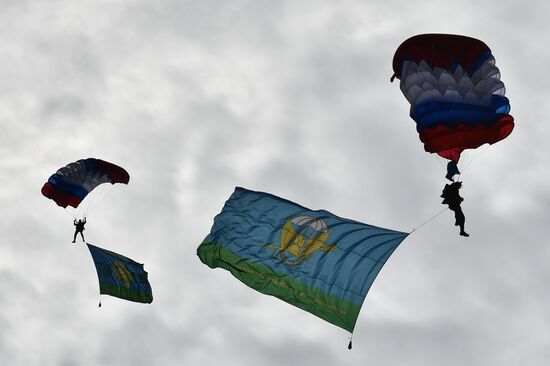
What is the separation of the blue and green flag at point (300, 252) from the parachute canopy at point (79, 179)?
37.4 feet

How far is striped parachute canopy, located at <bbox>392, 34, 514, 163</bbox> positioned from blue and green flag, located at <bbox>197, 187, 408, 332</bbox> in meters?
3.22

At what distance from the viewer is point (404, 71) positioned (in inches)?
829

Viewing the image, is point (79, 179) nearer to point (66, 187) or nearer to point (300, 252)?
point (66, 187)

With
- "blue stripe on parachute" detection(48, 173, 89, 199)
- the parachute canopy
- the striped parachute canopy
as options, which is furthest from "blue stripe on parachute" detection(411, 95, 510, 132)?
"blue stripe on parachute" detection(48, 173, 89, 199)

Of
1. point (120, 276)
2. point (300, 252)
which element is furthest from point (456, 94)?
point (120, 276)

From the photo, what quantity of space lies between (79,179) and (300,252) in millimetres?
15431

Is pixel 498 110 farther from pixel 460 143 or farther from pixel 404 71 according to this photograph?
pixel 404 71

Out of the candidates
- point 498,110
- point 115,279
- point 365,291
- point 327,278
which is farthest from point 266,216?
point 115,279

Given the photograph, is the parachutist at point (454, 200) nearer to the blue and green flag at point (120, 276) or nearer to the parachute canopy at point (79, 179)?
the blue and green flag at point (120, 276)

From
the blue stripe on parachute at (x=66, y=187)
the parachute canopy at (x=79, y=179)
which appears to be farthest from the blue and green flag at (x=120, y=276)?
the blue stripe on parachute at (x=66, y=187)

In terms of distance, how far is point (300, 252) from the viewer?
67.7 ft

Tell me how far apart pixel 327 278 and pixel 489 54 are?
6.74 metres

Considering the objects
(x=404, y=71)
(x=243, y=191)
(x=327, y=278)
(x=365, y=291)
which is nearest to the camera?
(x=365, y=291)

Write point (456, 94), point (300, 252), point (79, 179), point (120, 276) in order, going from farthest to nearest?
1. point (79, 179)
2. point (120, 276)
3. point (300, 252)
4. point (456, 94)
